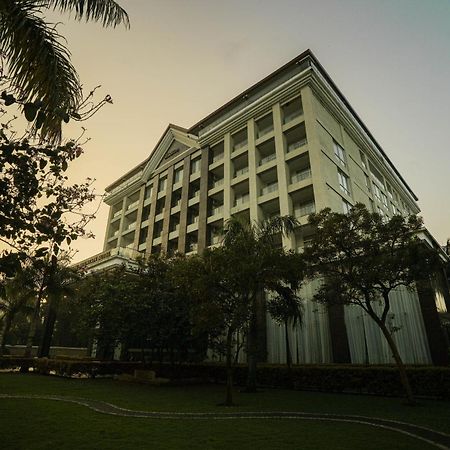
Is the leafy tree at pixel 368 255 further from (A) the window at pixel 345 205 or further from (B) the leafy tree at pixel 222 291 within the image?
(A) the window at pixel 345 205

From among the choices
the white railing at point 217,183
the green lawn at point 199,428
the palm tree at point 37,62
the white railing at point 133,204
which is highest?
the white railing at point 133,204

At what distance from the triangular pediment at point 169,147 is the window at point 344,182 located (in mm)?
19120

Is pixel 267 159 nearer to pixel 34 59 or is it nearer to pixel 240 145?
pixel 240 145

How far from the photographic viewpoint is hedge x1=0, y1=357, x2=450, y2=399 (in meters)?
13.5

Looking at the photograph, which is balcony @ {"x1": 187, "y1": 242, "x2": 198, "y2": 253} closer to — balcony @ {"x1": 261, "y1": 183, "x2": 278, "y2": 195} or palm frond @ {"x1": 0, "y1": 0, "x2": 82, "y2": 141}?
balcony @ {"x1": 261, "y1": 183, "x2": 278, "y2": 195}

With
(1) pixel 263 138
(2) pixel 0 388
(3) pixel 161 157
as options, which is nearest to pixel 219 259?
(2) pixel 0 388

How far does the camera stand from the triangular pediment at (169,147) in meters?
43.2

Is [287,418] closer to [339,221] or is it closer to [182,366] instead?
[339,221]

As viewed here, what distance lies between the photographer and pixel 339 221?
14008 millimetres

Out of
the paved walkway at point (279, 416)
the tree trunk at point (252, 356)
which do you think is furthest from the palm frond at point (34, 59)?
the tree trunk at point (252, 356)

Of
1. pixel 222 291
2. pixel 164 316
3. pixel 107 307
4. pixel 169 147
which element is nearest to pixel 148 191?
pixel 169 147

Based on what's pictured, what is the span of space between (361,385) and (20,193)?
15548 mm

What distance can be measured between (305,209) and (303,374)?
1477cm

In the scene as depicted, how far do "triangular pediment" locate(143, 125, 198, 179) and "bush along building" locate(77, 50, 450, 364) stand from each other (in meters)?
0.14
